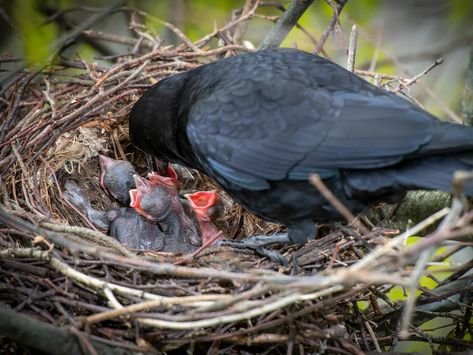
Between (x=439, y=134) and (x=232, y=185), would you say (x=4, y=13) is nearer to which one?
(x=232, y=185)

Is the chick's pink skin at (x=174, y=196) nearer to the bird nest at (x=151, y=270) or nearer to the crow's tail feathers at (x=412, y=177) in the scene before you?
the bird nest at (x=151, y=270)

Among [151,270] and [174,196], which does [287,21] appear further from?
[151,270]

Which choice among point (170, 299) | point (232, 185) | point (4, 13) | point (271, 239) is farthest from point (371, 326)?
point (4, 13)

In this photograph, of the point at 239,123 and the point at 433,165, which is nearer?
the point at 433,165

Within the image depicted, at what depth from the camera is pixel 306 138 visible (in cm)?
335

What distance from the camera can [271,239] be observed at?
3.94 m

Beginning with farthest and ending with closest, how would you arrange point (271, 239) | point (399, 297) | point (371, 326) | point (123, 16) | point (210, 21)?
1. point (123, 16)
2. point (210, 21)
3. point (399, 297)
4. point (271, 239)
5. point (371, 326)

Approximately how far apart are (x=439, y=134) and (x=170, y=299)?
1326 mm

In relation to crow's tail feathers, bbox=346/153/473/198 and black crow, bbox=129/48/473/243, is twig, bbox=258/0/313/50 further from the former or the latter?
crow's tail feathers, bbox=346/153/473/198

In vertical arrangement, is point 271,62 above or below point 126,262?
above

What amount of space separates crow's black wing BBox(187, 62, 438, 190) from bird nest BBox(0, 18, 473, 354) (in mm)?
424

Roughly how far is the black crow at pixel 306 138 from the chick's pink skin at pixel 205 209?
1.40 feet

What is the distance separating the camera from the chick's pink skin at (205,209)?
426 cm

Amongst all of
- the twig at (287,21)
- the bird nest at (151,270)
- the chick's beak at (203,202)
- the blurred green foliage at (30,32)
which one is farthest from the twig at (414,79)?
the blurred green foliage at (30,32)
